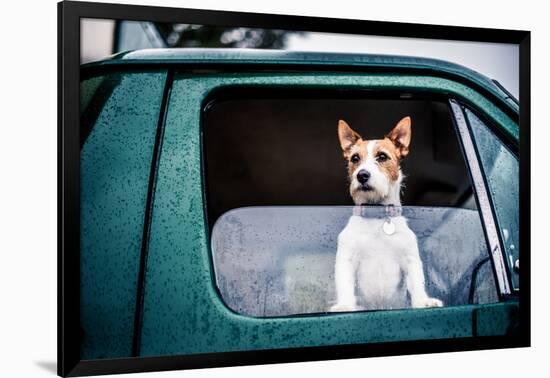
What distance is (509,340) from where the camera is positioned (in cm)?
402

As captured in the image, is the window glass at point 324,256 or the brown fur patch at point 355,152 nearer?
the window glass at point 324,256

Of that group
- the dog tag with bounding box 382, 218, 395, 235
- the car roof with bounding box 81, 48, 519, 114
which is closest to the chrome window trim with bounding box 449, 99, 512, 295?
the car roof with bounding box 81, 48, 519, 114

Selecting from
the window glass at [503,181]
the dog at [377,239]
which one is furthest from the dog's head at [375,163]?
the window glass at [503,181]

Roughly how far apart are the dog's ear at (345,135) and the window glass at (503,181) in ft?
1.65

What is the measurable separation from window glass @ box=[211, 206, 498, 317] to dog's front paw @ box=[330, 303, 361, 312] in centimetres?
2

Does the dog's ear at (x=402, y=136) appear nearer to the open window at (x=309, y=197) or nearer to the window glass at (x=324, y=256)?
the open window at (x=309, y=197)

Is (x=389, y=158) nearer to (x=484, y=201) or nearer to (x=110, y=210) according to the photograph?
(x=484, y=201)

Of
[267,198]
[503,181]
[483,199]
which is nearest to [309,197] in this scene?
[267,198]

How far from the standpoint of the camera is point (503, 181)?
3926mm

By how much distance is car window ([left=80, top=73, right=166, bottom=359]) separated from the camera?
333cm

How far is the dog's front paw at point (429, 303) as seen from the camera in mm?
3760

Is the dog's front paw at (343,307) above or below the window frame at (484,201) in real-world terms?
below

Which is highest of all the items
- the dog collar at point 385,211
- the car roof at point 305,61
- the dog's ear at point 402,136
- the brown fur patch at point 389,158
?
the car roof at point 305,61

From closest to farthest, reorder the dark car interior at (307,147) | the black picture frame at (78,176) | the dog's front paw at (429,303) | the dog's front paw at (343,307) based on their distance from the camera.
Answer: the black picture frame at (78,176) → the dark car interior at (307,147) → the dog's front paw at (343,307) → the dog's front paw at (429,303)
